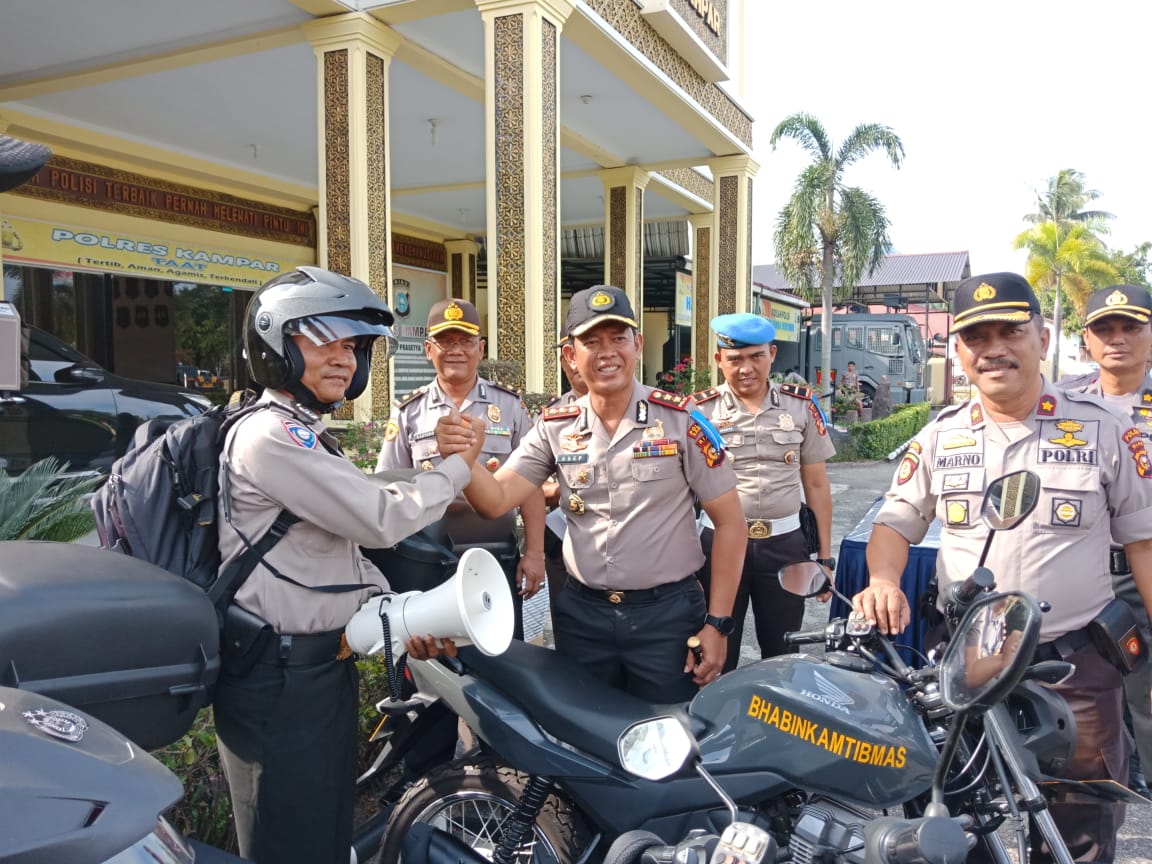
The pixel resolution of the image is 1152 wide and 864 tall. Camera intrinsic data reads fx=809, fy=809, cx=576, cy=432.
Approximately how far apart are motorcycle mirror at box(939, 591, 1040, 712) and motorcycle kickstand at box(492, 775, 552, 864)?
3.10 feet

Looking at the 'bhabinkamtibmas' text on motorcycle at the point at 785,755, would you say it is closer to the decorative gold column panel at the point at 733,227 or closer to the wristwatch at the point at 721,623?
the wristwatch at the point at 721,623

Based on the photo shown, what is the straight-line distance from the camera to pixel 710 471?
2.32 m

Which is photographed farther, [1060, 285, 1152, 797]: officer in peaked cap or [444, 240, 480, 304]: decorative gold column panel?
[444, 240, 480, 304]: decorative gold column panel

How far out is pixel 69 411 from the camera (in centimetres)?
597

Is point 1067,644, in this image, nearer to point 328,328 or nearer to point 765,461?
point 765,461

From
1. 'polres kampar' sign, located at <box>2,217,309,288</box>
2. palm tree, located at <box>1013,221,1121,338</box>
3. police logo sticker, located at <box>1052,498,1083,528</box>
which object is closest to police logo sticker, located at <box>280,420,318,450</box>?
police logo sticker, located at <box>1052,498,1083,528</box>

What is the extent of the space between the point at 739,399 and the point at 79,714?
284 centimetres

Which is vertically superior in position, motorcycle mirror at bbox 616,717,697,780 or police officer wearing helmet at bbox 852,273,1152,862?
police officer wearing helmet at bbox 852,273,1152,862

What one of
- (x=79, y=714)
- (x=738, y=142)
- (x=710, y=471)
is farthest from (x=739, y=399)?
(x=738, y=142)

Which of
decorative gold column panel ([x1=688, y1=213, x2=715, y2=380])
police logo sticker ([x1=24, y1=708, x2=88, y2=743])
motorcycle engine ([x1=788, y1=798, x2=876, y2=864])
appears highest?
decorative gold column panel ([x1=688, y1=213, x2=715, y2=380])

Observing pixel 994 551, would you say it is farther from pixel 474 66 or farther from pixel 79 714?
pixel 474 66

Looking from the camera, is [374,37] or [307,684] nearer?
[307,684]

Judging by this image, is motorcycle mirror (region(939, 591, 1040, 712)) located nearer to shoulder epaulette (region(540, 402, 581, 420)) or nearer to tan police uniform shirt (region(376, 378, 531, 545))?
shoulder epaulette (region(540, 402, 581, 420))

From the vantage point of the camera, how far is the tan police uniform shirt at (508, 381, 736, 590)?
7.65 feet
